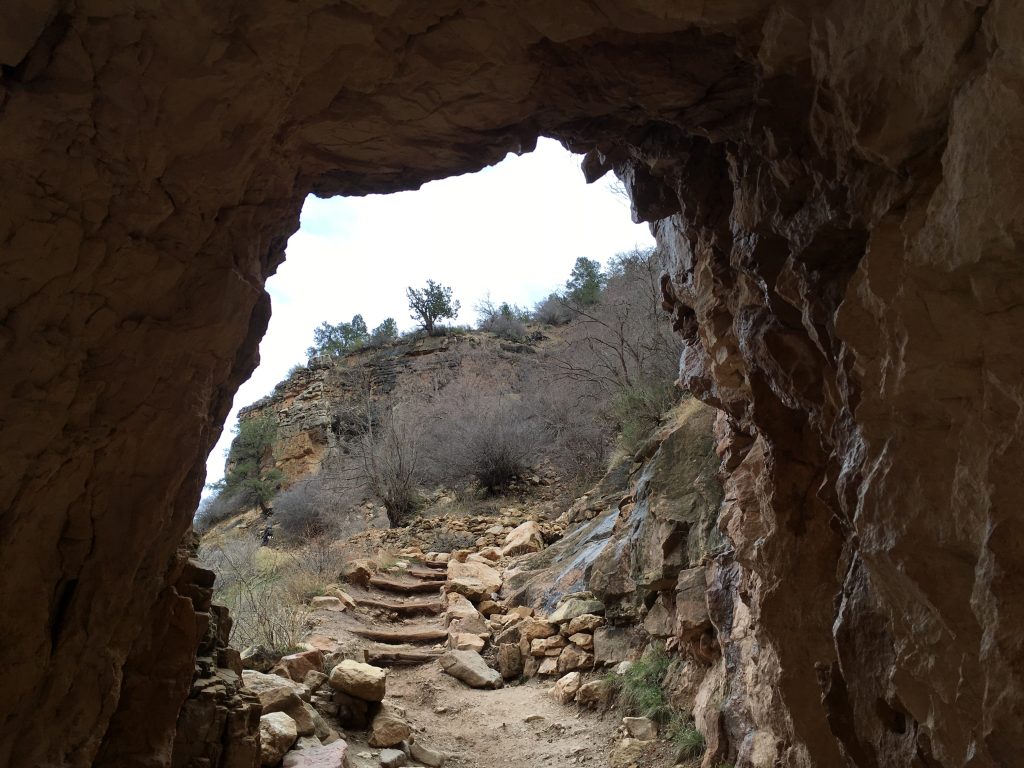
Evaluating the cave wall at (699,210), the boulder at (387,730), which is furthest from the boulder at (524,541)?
the cave wall at (699,210)

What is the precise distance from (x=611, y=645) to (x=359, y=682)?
2.57 meters

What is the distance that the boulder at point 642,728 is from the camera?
229 inches

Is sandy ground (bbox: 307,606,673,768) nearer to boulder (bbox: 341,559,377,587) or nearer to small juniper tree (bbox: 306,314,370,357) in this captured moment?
boulder (bbox: 341,559,377,587)

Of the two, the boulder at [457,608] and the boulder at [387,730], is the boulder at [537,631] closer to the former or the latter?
the boulder at [457,608]

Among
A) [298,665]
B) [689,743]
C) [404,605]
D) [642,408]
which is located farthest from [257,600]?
[642,408]

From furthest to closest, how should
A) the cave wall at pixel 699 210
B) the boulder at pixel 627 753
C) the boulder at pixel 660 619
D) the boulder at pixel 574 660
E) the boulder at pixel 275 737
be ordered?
the boulder at pixel 574 660
the boulder at pixel 660 619
the boulder at pixel 627 753
the boulder at pixel 275 737
the cave wall at pixel 699 210

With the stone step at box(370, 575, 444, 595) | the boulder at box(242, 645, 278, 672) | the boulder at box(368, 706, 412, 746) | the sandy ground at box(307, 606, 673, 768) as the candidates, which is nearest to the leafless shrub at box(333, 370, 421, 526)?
the stone step at box(370, 575, 444, 595)

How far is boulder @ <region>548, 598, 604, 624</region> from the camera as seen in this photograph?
7949 mm

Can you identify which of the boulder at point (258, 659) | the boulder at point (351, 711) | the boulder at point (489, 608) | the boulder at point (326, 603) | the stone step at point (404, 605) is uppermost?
the boulder at point (326, 603)

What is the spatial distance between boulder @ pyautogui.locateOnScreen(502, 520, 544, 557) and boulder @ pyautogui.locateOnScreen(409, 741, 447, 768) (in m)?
6.16

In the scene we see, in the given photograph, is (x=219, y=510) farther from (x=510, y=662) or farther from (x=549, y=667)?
(x=549, y=667)

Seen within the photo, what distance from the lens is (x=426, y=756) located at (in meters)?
5.83

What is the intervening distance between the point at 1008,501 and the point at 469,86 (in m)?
2.66

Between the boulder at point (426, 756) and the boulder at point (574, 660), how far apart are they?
5.96 ft
